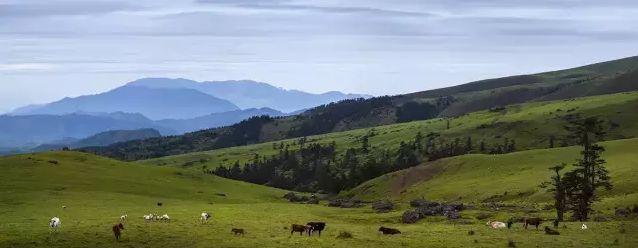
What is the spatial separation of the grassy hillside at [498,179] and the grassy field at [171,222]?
269 centimetres

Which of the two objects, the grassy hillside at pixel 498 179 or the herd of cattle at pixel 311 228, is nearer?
the herd of cattle at pixel 311 228

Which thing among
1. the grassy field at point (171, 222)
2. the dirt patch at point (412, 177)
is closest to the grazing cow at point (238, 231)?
the grassy field at point (171, 222)

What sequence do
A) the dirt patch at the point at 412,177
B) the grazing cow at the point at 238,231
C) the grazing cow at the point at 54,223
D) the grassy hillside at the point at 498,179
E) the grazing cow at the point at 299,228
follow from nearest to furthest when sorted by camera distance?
the grazing cow at the point at 54,223 → the grazing cow at the point at 238,231 → the grazing cow at the point at 299,228 → the grassy hillside at the point at 498,179 → the dirt patch at the point at 412,177

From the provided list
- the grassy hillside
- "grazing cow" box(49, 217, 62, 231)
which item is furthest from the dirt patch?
"grazing cow" box(49, 217, 62, 231)

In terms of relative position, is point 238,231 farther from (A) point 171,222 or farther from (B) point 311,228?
(A) point 171,222

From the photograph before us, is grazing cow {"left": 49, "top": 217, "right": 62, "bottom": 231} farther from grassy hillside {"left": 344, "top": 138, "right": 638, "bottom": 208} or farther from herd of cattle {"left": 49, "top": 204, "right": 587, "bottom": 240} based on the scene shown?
grassy hillside {"left": 344, "top": 138, "right": 638, "bottom": 208}

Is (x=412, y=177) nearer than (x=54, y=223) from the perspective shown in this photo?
No

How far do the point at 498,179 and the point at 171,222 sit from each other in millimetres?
61560

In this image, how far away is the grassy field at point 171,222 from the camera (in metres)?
44.4

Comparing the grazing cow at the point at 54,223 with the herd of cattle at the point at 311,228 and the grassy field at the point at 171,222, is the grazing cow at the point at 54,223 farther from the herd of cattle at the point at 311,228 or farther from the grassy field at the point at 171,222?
the grassy field at the point at 171,222

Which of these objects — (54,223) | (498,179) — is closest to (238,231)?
(54,223)

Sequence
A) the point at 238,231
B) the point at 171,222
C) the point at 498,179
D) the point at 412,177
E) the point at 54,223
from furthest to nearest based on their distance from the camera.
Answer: the point at 412,177
the point at 498,179
the point at 171,222
the point at 238,231
the point at 54,223

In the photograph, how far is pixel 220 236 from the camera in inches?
1873

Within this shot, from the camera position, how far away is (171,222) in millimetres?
56188
